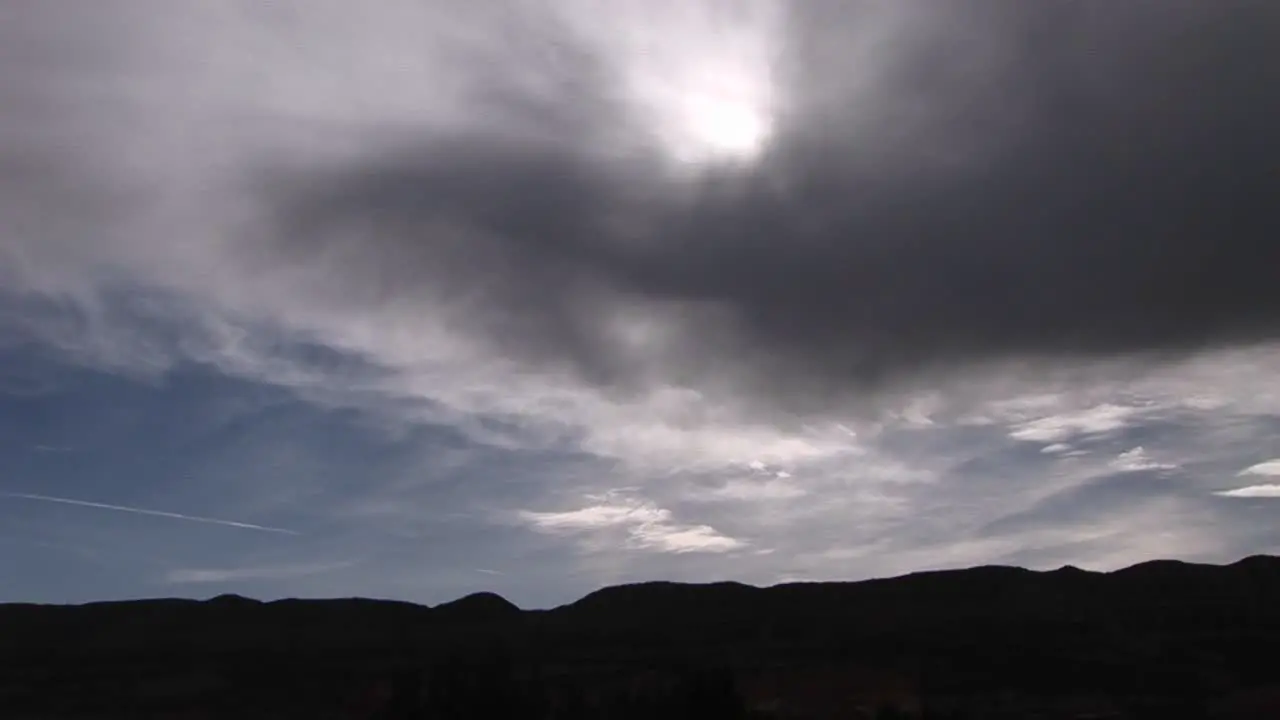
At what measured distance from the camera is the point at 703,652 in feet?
301

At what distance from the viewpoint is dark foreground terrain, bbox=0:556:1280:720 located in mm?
73750

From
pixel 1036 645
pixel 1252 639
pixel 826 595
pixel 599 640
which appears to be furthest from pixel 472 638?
pixel 1252 639

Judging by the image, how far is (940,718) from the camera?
6144 centimetres

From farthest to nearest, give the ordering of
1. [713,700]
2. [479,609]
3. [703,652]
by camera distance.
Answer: [479,609]
[703,652]
[713,700]

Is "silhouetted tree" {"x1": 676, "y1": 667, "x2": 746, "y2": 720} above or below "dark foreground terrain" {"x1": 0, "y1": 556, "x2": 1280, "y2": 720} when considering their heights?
below

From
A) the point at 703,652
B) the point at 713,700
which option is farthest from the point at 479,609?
the point at 713,700

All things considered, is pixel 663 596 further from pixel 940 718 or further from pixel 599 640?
pixel 940 718

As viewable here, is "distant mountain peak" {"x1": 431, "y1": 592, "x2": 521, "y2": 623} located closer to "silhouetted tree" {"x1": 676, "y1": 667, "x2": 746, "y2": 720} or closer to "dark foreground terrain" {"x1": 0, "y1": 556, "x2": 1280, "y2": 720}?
"dark foreground terrain" {"x1": 0, "y1": 556, "x2": 1280, "y2": 720}

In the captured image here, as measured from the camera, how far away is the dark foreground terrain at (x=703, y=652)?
73.8m

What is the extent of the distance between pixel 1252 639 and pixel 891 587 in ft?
97.0

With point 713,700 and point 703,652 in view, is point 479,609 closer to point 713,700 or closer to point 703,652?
point 703,652

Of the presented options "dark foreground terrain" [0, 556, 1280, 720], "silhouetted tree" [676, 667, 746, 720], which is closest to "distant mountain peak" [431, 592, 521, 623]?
"dark foreground terrain" [0, 556, 1280, 720]

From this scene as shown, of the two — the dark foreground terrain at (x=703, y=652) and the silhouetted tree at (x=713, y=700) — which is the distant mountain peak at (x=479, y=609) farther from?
the silhouetted tree at (x=713, y=700)

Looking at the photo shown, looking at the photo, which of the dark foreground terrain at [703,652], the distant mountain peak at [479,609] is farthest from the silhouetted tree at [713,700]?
the distant mountain peak at [479,609]
